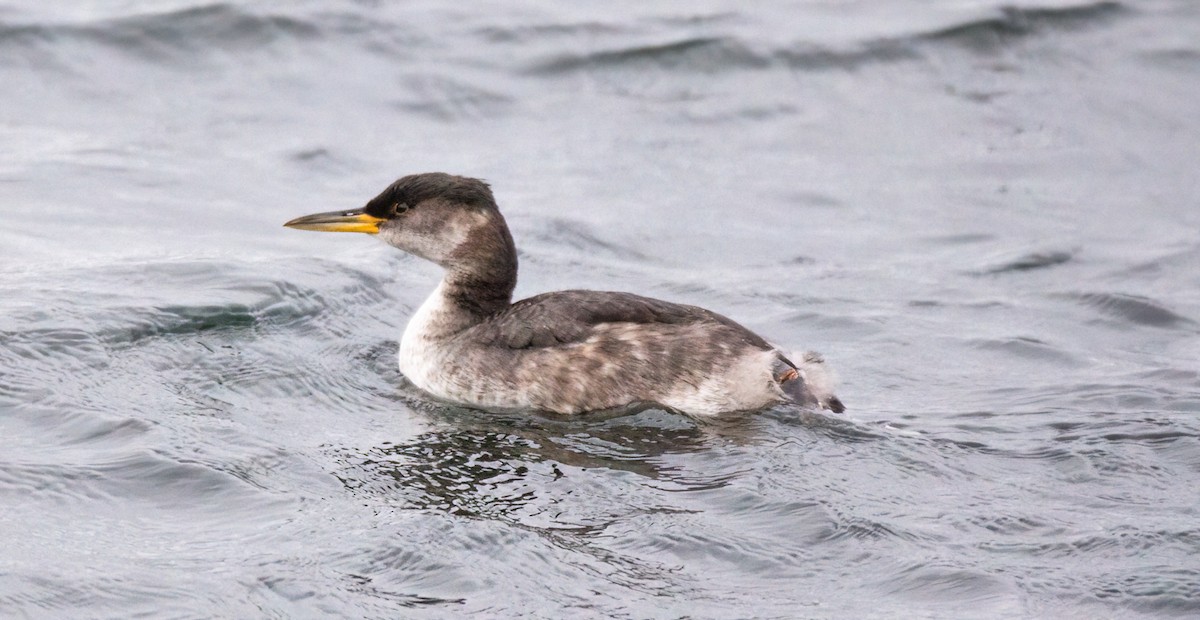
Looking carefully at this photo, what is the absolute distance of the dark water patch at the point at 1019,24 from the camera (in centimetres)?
1517

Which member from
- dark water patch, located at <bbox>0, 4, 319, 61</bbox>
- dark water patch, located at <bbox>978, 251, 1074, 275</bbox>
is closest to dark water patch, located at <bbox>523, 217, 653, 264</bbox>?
dark water patch, located at <bbox>978, 251, 1074, 275</bbox>

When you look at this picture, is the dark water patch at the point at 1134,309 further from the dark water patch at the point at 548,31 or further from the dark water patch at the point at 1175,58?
the dark water patch at the point at 548,31

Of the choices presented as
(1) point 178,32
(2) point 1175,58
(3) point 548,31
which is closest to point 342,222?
(1) point 178,32

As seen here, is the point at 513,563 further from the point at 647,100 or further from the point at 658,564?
the point at 647,100

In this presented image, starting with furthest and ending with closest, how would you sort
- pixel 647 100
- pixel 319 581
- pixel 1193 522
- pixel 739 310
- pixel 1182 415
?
pixel 647 100
pixel 739 310
pixel 1182 415
pixel 1193 522
pixel 319 581

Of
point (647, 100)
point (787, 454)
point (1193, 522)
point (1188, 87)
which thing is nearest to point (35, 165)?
point (647, 100)

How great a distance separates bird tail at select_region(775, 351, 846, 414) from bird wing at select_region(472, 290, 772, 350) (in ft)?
0.68

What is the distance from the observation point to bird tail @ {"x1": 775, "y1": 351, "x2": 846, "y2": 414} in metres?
7.45

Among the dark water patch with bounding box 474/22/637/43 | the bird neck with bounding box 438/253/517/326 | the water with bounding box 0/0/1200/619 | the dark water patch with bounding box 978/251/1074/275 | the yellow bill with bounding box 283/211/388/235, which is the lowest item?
the dark water patch with bounding box 978/251/1074/275

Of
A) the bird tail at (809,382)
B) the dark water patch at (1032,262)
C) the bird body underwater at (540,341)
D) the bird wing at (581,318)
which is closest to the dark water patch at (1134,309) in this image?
the dark water patch at (1032,262)

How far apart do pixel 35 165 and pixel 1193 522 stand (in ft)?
27.7

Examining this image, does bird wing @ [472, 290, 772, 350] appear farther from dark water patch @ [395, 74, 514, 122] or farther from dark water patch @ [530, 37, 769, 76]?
dark water patch @ [530, 37, 769, 76]

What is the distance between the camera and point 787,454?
6910 millimetres

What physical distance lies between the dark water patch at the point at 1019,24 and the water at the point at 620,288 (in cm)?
4
